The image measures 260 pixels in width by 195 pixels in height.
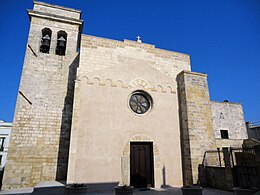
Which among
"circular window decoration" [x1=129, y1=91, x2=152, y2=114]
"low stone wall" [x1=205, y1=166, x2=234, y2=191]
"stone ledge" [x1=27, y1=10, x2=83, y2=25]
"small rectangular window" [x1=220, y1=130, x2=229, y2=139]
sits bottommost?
"low stone wall" [x1=205, y1=166, x2=234, y2=191]

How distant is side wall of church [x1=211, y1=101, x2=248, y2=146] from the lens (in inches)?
582

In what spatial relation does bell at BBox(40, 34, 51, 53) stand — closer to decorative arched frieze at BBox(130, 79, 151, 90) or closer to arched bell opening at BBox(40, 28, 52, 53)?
arched bell opening at BBox(40, 28, 52, 53)

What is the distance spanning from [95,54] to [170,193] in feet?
23.6

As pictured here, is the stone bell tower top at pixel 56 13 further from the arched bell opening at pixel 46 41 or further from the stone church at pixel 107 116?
the arched bell opening at pixel 46 41

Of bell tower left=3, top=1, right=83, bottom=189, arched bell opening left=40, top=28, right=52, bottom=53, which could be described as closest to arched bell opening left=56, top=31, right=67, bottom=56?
bell tower left=3, top=1, right=83, bottom=189

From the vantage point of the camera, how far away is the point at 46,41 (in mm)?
10859

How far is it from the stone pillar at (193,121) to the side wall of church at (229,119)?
21.1ft

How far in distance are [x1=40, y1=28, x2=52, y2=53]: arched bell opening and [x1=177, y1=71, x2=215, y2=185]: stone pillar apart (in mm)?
8476

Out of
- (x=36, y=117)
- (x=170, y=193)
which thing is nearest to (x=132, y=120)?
(x=170, y=193)

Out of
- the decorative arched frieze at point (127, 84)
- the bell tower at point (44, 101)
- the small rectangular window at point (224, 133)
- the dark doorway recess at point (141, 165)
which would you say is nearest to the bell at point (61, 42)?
the bell tower at point (44, 101)

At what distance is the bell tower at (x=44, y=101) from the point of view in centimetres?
851

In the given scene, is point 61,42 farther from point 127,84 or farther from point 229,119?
point 229,119

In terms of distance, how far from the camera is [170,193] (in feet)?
21.7

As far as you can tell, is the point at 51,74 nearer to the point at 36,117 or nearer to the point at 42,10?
the point at 36,117
